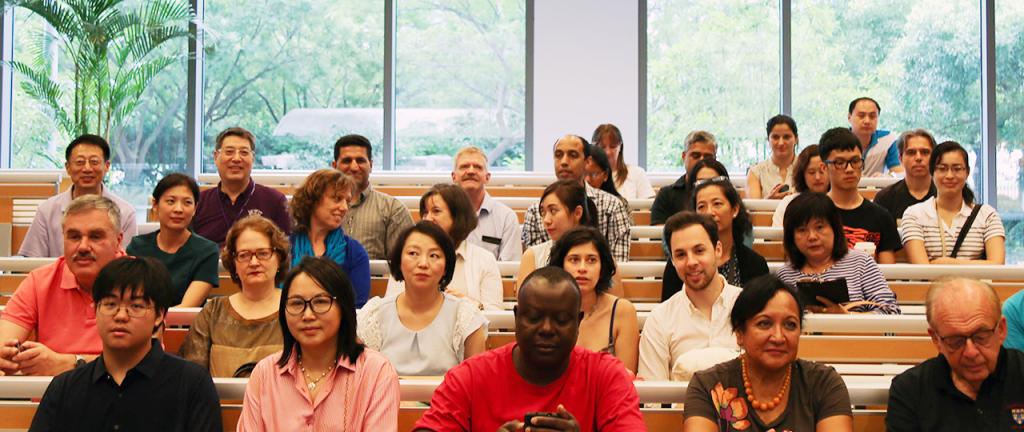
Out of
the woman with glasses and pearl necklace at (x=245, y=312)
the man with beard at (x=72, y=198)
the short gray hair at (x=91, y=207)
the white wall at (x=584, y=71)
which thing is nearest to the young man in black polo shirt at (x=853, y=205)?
the woman with glasses and pearl necklace at (x=245, y=312)

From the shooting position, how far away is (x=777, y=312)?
2.90 meters

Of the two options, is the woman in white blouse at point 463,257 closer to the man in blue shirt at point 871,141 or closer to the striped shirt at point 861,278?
the striped shirt at point 861,278

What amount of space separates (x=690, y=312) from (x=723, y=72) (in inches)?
259

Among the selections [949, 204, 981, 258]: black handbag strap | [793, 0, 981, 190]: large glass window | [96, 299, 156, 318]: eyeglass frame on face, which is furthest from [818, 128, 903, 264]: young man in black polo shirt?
[793, 0, 981, 190]: large glass window

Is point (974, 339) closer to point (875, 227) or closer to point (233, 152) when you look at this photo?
point (875, 227)

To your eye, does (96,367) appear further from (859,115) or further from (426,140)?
(426,140)

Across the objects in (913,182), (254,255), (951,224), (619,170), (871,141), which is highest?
(871,141)

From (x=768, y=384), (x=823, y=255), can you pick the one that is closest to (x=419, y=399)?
(x=768, y=384)

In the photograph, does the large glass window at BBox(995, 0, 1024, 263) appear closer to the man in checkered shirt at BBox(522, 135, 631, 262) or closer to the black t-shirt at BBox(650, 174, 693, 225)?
the black t-shirt at BBox(650, 174, 693, 225)

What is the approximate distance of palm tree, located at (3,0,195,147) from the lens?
8.73 metres

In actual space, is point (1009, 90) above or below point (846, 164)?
above

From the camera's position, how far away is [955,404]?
9.29 ft

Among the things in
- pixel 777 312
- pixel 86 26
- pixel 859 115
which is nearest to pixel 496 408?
pixel 777 312

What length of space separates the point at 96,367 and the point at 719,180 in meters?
2.79
